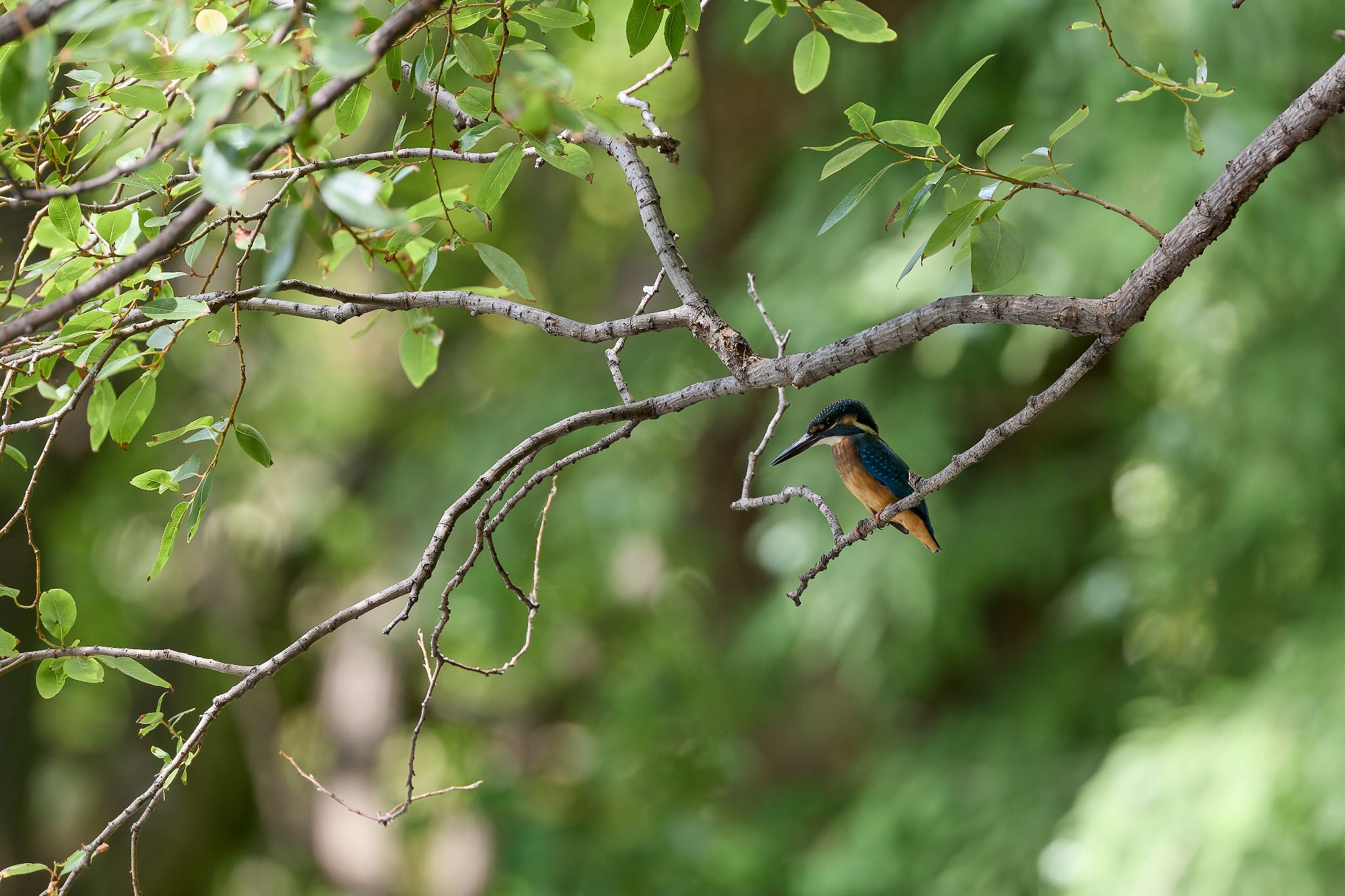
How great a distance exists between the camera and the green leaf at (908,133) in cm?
123

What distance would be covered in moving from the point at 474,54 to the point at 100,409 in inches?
23.3

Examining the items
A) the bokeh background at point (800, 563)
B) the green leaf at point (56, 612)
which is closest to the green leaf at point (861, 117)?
the green leaf at point (56, 612)

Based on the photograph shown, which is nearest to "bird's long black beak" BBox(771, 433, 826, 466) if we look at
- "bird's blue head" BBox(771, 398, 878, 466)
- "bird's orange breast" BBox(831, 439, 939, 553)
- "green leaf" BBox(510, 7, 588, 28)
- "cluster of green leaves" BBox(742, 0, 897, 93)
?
"bird's blue head" BBox(771, 398, 878, 466)

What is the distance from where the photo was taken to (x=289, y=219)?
2.89 feet

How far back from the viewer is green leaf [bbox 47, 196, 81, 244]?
1371mm

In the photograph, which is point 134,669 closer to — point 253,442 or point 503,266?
point 253,442

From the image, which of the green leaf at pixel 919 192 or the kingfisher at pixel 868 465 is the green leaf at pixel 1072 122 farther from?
the kingfisher at pixel 868 465

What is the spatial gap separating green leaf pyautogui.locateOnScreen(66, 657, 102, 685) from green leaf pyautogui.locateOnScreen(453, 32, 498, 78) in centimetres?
81

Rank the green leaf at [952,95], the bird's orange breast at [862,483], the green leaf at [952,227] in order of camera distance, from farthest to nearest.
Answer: the bird's orange breast at [862,483] < the green leaf at [952,227] < the green leaf at [952,95]

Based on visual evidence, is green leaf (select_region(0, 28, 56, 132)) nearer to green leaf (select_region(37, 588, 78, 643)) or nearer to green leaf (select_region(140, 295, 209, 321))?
green leaf (select_region(140, 295, 209, 321))

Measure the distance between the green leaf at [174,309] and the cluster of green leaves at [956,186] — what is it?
67 cm

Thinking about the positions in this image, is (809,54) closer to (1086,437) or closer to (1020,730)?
(1020,730)

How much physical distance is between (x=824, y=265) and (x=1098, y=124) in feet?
3.70

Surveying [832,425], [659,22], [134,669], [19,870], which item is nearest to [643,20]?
[659,22]
